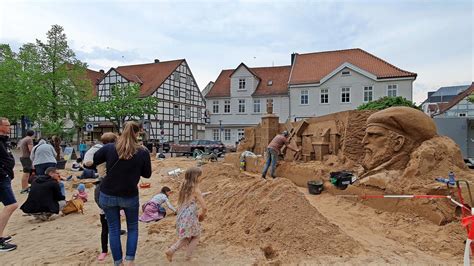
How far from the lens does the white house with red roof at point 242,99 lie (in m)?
33.9

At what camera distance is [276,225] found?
4832mm

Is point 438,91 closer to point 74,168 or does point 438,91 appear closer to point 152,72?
point 152,72

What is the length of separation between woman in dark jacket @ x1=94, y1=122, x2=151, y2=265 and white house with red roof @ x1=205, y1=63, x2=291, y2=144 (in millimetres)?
29595

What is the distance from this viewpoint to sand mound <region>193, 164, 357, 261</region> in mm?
4477

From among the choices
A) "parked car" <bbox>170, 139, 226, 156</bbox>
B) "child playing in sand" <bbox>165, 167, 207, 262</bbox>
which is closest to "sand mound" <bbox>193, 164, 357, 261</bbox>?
"child playing in sand" <bbox>165, 167, 207, 262</bbox>

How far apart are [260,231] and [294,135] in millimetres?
7728

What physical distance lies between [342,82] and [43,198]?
2684cm

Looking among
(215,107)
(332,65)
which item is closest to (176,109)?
(215,107)

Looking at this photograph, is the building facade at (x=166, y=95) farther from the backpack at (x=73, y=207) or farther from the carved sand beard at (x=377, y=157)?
the carved sand beard at (x=377, y=157)

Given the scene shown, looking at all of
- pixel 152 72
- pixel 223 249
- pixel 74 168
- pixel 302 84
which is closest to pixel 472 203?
pixel 223 249

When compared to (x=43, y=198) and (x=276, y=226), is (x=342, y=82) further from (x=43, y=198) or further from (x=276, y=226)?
(x=43, y=198)

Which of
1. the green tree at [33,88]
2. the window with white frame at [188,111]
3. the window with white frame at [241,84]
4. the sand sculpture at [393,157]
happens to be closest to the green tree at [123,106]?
the green tree at [33,88]

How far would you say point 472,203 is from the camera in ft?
18.8

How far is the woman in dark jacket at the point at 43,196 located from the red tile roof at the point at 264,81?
2783 centimetres
